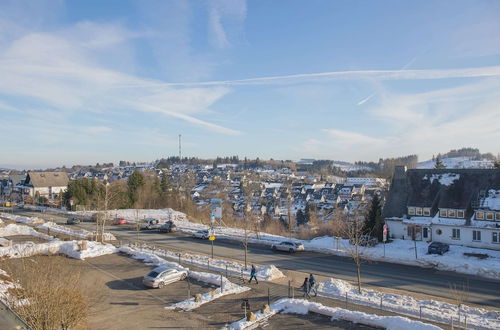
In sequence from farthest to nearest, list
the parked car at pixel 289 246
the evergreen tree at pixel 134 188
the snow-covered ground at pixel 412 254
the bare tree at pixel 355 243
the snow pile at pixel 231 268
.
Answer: the evergreen tree at pixel 134 188 → the parked car at pixel 289 246 → the snow-covered ground at pixel 412 254 → the snow pile at pixel 231 268 → the bare tree at pixel 355 243

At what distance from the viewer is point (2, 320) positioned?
10.7 meters

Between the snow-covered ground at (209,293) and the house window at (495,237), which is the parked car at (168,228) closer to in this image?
the snow-covered ground at (209,293)

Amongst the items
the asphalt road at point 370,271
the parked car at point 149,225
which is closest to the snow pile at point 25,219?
the parked car at point 149,225

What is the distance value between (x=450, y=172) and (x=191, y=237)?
98.3 ft

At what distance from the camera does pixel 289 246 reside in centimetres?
3712

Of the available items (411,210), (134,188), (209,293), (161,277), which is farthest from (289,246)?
(134,188)

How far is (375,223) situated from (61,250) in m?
30.1

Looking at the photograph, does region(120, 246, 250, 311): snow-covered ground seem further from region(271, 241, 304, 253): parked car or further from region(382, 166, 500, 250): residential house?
region(382, 166, 500, 250): residential house

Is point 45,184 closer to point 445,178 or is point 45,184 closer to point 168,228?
point 168,228

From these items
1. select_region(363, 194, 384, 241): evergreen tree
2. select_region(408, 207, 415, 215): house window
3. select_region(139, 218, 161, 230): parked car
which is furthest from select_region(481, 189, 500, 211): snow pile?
select_region(139, 218, 161, 230): parked car

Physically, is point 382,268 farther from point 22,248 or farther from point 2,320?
point 22,248

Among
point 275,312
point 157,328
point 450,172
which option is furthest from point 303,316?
point 450,172

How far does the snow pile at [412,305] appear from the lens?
18.3m

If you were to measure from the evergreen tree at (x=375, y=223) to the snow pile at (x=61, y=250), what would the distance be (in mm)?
25045
